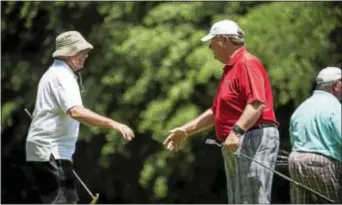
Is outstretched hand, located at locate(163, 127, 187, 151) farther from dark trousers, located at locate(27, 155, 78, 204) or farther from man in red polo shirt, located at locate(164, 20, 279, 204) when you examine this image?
dark trousers, located at locate(27, 155, 78, 204)

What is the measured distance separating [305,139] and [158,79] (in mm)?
4077

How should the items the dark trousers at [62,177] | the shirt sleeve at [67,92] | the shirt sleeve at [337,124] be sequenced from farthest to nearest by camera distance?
the shirt sleeve at [337,124]
the dark trousers at [62,177]
the shirt sleeve at [67,92]

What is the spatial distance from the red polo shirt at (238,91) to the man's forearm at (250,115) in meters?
0.05

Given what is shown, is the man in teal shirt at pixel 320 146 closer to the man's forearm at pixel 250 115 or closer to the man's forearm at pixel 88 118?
the man's forearm at pixel 250 115

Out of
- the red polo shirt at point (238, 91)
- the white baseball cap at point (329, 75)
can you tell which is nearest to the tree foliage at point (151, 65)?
the white baseball cap at point (329, 75)

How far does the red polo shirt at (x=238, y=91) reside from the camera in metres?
6.14

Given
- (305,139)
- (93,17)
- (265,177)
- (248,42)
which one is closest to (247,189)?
(265,177)

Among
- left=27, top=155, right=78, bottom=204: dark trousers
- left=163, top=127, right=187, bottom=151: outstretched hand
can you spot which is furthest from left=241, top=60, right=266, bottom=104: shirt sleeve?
left=27, top=155, right=78, bottom=204: dark trousers

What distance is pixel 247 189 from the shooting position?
625 centimetres

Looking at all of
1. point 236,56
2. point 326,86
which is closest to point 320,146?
point 326,86

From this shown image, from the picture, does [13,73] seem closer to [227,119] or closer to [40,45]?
[40,45]

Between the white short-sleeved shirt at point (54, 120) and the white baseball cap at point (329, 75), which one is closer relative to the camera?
the white short-sleeved shirt at point (54, 120)

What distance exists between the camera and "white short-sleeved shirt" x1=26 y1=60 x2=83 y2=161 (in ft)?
20.8

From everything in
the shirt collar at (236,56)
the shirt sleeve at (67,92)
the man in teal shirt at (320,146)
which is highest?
the shirt collar at (236,56)
